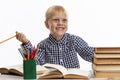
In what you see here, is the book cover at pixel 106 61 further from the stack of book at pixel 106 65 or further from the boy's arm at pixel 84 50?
the boy's arm at pixel 84 50

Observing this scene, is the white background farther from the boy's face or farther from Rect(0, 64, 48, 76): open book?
Rect(0, 64, 48, 76): open book

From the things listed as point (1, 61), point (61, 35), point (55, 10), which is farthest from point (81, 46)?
point (1, 61)

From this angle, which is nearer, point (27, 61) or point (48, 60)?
point (27, 61)

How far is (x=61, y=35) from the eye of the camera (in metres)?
Result: 2.46

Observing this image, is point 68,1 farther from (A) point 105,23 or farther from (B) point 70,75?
(B) point 70,75

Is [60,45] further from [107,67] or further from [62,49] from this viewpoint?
[107,67]

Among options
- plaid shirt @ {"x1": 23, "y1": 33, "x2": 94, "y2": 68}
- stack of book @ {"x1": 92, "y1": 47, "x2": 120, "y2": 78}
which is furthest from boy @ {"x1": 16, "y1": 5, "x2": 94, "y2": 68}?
stack of book @ {"x1": 92, "y1": 47, "x2": 120, "y2": 78}

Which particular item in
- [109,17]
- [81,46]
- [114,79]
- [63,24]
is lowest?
[114,79]

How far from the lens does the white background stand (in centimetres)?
371

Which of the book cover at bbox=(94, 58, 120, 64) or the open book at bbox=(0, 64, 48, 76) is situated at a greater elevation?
the book cover at bbox=(94, 58, 120, 64)

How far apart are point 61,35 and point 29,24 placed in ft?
4.37

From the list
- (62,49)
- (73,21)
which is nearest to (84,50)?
(62,49)

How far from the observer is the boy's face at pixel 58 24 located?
7.82ft

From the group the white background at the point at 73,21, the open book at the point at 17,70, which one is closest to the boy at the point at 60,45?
the open book at the point at 17,70
